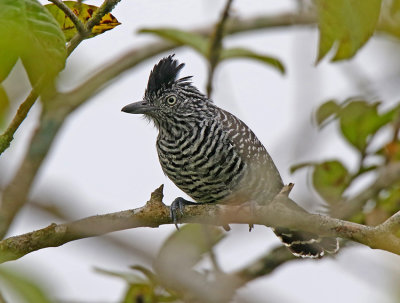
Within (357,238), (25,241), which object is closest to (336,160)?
(357,238)

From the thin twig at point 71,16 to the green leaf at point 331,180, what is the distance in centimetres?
217

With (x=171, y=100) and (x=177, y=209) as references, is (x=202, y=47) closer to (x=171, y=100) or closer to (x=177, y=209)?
(x=177, y=209)

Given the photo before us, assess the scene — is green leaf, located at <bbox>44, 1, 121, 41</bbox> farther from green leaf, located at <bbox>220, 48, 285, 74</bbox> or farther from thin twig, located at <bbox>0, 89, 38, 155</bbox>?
green leaf, located at <bbox>220, 48, 285, 74</bbox>

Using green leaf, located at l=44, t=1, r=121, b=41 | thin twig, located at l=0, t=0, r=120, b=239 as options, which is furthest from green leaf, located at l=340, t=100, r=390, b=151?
green leaf, located at l=44, t=1, r=121, b=41

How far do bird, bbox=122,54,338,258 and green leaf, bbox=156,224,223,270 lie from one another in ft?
2.58

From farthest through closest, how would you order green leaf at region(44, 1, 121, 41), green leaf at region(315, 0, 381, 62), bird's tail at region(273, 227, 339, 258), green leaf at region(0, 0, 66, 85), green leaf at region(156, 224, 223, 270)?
1. bird's tail at region(273, 227, 339, 258)
2. green leaf at region(156, 224, 223, 270)
3. green leaf at region(44, 1, 121, 41)
4. green leaf at region(315, 0, 381, 62)
5. green leaf at region(0, 0, 66, 85)

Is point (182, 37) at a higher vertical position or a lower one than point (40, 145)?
higher

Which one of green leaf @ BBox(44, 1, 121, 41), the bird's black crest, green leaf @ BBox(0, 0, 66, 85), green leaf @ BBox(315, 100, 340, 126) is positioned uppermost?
green leaf @ BBox(0, 0, 66, 85)

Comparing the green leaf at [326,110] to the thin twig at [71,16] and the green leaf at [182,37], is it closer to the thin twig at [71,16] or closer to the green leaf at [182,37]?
the green leaf at [182,37]

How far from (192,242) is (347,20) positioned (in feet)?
6.14

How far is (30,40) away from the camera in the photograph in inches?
53.6

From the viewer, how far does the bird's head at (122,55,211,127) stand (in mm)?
5098

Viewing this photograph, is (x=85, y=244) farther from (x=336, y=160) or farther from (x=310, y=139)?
(x=336, y=160)

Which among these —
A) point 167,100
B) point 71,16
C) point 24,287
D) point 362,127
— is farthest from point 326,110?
point 24,287
